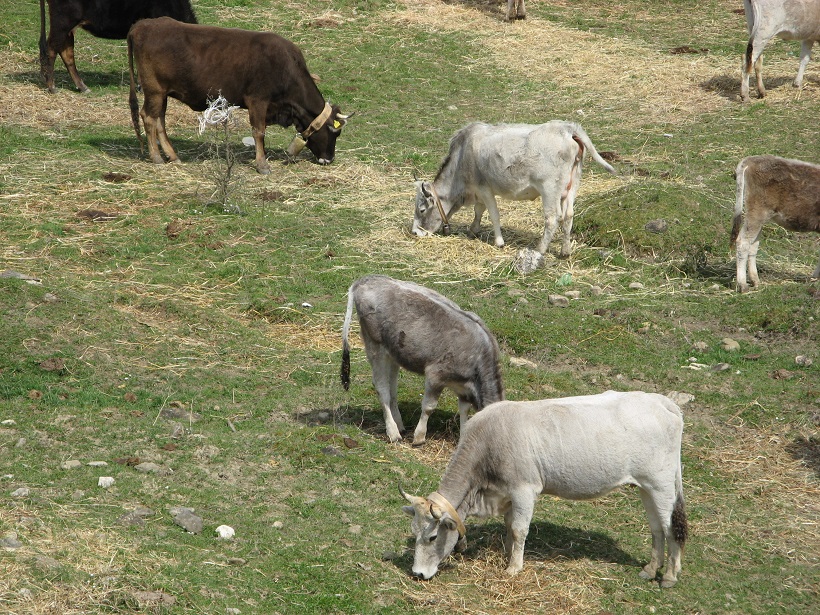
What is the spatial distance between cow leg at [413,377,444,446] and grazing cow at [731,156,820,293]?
17.7 ft

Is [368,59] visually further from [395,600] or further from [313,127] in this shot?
[395,600]

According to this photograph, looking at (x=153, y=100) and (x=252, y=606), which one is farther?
(x=153, y=100)

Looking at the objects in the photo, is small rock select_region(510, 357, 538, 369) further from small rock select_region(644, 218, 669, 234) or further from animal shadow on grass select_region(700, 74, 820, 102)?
animal shadow on grass select_region(700, 74, 820, 102)

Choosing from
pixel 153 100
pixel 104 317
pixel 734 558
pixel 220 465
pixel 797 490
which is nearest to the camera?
pixel 734 558

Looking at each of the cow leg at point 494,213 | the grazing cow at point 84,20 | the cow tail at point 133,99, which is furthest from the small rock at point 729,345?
the grazing cow at point 84,20

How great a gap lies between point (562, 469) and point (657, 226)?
23.5ft

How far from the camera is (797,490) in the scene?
8.95 m

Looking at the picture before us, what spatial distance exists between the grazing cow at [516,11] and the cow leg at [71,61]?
9.84 m

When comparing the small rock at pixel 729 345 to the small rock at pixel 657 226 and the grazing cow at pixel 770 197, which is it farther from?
the small rock at pixel 657 226

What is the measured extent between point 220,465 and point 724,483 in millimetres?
4398

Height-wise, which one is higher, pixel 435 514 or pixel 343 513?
pixel 435 514

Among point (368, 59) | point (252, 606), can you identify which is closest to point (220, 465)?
point (252, 606)

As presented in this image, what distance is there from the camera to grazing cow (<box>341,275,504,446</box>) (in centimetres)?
869

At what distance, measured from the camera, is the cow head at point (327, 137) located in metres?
16.8
